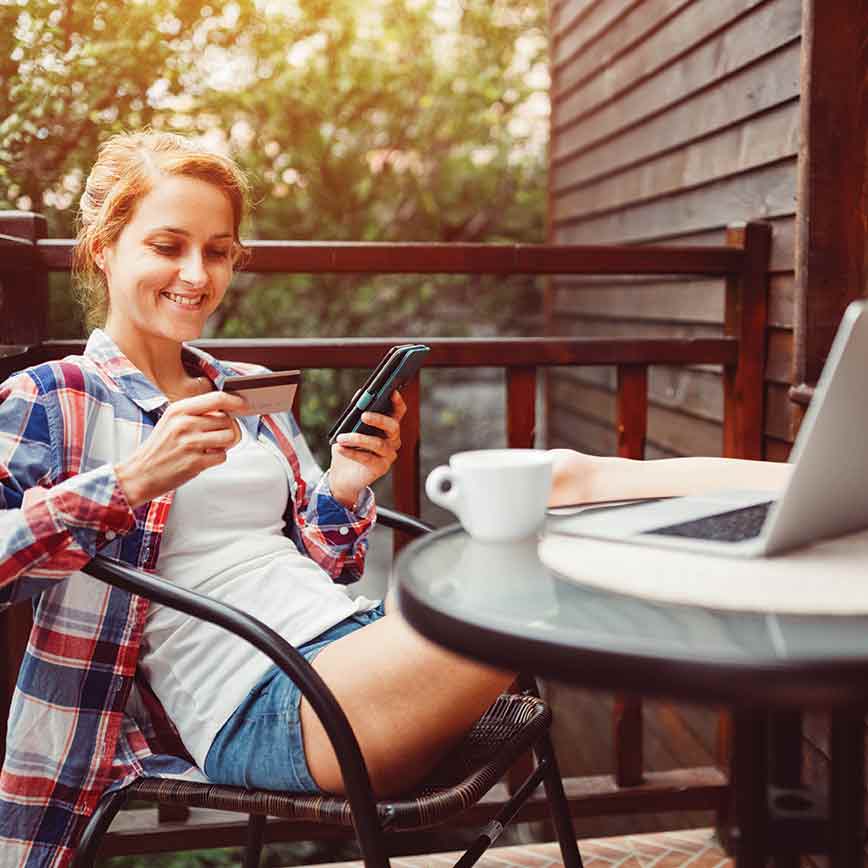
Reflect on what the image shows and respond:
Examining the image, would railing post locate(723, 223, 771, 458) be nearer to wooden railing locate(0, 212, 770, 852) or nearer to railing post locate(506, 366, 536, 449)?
wooden railing locate(0, 212, 770, 852)

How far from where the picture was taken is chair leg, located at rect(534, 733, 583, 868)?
1567 mm

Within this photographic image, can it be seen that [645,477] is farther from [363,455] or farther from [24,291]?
[24,291]

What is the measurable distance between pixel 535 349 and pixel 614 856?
110 centimetres

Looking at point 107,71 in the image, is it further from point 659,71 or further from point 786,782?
point 786,782

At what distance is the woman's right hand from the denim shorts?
0.99ft

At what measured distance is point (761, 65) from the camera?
2.82 m

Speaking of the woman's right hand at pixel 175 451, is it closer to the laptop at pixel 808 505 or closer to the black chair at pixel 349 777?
the black chair at pixel 349 777

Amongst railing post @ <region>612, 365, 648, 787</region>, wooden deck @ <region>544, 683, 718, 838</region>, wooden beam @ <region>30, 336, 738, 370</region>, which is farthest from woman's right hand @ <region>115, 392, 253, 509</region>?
wooden deck @ <region>544, 683, 718, 838</region>

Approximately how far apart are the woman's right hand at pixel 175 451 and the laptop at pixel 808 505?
18.3 inches

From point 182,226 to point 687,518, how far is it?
94cm

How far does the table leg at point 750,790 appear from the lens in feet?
2.70

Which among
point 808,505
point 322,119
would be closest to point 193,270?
point 808,505

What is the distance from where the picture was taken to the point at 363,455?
5.36 ft

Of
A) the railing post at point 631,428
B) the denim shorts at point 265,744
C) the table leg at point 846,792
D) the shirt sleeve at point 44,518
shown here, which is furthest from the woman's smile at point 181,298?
the table leg at point 846,792
